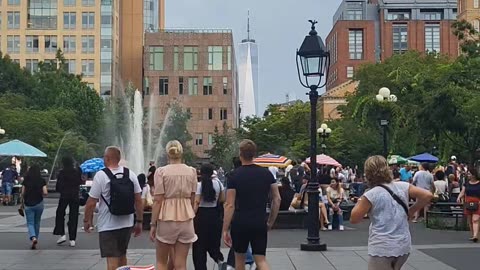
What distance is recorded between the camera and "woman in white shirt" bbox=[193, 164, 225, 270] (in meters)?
10.8

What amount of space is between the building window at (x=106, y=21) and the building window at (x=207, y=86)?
13.7m

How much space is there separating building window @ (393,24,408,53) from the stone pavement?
11446cm

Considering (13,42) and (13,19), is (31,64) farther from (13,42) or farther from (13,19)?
(13,19)

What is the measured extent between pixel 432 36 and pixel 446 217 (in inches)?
4330

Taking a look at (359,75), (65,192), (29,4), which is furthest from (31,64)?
(65,192)

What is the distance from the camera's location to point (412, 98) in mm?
35969

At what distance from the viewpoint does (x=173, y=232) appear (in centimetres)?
949

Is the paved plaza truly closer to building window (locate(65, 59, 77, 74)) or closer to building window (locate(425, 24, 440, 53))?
building window (locate(65, 59, 77, 74))

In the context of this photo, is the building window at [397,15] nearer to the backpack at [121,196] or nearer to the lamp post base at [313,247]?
the lamp post base at [313,247]

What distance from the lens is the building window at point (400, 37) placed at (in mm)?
127125

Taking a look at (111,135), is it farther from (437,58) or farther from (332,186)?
(332,186)

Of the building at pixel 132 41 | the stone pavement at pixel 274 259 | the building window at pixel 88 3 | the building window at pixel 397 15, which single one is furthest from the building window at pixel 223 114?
the stone pavement at pixel 274 259

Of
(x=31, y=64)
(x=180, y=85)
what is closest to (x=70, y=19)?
(x=31, y=64)

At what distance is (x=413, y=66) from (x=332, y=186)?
144 feet
